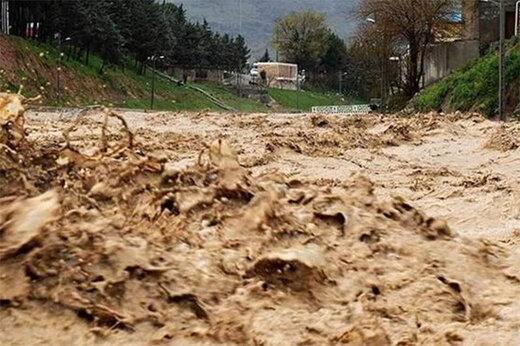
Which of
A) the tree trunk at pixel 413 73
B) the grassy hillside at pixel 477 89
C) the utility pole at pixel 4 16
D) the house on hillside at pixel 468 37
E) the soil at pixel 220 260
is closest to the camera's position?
the soil at pixel 220 260

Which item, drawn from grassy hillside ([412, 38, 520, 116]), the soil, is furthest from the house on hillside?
the soil

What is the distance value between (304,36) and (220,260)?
367 ft

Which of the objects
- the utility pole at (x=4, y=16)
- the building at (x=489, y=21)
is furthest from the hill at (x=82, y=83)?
the building at (x=489, y=21)

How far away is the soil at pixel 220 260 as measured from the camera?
4.00 m

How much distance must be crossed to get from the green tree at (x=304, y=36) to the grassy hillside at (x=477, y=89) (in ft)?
248

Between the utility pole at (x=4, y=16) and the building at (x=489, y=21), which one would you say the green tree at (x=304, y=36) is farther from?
the building at (x=489, y=21)

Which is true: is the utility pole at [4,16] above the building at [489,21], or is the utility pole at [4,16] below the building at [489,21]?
above

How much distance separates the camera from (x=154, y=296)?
13.6 feet

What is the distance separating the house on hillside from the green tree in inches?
2560

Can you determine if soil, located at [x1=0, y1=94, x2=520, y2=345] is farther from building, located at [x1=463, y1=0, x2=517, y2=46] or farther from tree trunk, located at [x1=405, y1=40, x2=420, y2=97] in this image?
tree trunk, located at [x1=405, y1=40, x2=420, y2=97]

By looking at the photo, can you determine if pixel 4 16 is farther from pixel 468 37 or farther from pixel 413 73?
pixel 468 37

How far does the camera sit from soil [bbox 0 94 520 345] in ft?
13.1

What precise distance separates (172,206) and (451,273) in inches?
62.3

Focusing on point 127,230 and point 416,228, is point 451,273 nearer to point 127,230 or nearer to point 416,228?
point 416,228
